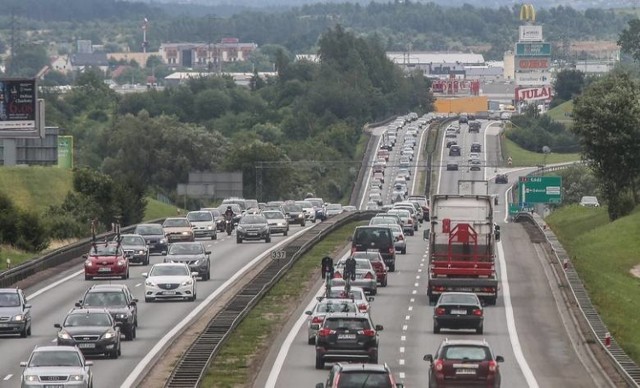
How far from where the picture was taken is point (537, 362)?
1996 inches

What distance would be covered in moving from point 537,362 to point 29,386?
16.1 meters

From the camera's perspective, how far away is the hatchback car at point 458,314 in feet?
180

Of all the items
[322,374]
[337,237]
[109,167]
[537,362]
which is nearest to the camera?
[322,374]

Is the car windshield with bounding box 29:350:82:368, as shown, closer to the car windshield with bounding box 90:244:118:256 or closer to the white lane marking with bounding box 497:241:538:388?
the white lane marking with bounding box 497:241:538:388

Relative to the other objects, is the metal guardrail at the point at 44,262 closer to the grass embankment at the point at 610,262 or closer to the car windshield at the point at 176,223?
the car windshield at the point at 176,223

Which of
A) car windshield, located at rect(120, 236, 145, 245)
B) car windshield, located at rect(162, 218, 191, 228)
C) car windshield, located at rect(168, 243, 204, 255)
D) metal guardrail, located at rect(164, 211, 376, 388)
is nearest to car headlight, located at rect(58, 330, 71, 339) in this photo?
metal guardrail, located at rect(164, 211, 376, 388)

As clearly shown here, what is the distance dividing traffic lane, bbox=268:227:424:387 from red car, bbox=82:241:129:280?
32.2 ft

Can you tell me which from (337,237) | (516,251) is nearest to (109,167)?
(337,237)

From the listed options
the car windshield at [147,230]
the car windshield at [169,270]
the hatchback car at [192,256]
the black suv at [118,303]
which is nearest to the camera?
the black suv at [118,303]

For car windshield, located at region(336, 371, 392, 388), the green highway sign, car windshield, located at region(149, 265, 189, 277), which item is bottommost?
the green highway sign

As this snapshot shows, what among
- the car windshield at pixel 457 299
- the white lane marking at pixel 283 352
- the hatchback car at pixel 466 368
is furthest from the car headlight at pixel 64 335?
the car windshield at pixel 457 299

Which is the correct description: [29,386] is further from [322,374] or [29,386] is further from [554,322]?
[554,322]

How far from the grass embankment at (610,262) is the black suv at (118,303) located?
47.6ft

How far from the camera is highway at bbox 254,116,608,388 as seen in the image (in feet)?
154
